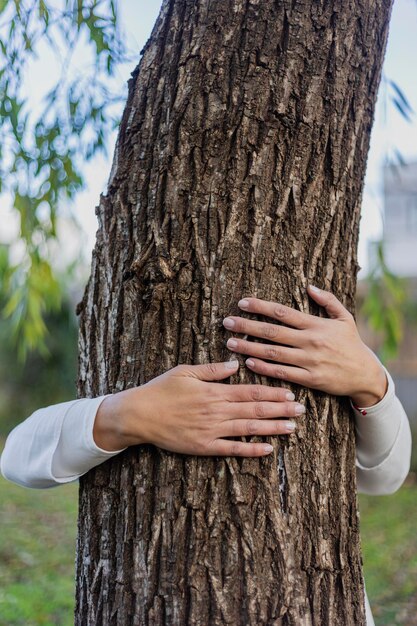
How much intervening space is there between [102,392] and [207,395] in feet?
1.05

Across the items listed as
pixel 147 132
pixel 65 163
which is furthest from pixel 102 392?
pixel 65 163

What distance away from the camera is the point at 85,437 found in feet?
4.99

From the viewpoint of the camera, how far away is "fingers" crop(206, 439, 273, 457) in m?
1.47

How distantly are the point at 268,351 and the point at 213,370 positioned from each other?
0.43 ft

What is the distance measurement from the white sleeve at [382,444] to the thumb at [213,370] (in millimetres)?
375

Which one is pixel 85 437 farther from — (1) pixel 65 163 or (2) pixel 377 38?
(1) pixel 65 163

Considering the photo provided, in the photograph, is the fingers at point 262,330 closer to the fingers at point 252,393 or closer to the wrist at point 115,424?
the fingers at point 252,393

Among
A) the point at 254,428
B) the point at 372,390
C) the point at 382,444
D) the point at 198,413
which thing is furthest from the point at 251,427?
the point at 382,444

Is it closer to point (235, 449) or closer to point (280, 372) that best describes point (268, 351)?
point (280, 372)

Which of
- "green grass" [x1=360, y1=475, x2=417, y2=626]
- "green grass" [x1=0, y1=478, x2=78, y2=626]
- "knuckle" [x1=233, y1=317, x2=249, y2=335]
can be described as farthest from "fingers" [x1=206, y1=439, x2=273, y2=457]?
"green grass" [x1=360, y1=475, x2=417, y2=626]

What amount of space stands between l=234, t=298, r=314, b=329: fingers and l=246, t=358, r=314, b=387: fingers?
10 centimetres

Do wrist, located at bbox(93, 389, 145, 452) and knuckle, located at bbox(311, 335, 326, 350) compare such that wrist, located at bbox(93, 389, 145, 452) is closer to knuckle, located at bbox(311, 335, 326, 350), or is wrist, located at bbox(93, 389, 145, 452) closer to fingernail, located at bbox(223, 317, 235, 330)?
fingernail, located at bbox(223, 317, 235, 330)

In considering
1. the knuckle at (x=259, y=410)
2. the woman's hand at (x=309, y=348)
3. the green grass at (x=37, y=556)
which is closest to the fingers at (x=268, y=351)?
the woman's hand at (x=309, y=348)

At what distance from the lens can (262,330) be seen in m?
1.51
